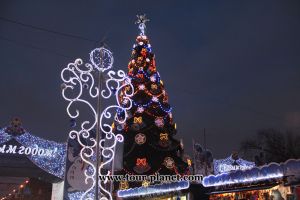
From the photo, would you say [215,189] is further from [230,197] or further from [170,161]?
[170,161]

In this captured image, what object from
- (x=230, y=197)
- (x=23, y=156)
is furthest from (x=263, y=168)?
(x=23, y=156)

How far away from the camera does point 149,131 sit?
94.9 ft

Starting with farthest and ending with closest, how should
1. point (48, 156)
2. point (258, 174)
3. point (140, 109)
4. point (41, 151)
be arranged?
1. point (140, 109)
2. point (48, 156)
3. point (41, 151)
4. point (258, 174)

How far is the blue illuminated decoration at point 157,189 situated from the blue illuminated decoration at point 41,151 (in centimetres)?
354

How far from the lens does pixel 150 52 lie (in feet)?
104

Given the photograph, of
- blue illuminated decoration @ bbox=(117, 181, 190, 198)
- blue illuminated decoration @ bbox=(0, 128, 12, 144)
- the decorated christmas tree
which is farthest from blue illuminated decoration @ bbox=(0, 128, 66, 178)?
the decorated christmas tree

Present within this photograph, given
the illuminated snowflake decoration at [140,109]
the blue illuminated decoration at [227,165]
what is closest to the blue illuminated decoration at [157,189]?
the blue illuminated decoration at [227,165]

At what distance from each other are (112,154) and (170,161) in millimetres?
17799

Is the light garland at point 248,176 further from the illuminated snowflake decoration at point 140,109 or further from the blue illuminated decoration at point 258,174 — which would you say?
the illuminated snowflake decoration at point 140,109

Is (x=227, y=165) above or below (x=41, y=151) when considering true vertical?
above

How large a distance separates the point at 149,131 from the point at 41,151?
1350cm

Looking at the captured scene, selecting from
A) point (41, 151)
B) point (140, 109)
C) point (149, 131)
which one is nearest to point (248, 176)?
point (41, 151)

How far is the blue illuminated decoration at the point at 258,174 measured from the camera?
406 inches

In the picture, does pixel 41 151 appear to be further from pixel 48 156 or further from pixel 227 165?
pixel 227 165
